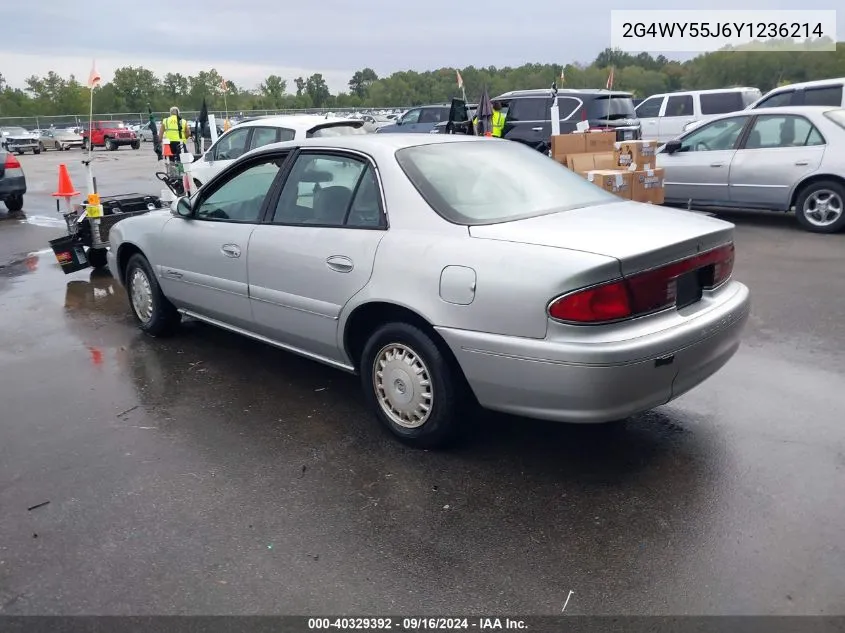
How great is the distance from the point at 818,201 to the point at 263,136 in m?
7.49

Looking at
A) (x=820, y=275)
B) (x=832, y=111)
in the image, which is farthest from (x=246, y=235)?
(x=832, y=111)

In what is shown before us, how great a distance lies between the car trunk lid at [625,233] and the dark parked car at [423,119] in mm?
16465

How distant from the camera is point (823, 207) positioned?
9.30 meters

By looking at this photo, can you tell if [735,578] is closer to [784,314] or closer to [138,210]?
[784,314]

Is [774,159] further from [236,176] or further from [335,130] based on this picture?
[236,176]

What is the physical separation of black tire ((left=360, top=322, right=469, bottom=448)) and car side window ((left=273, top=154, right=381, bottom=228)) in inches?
25.2

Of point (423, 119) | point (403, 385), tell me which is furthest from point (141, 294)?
point (423, 119)

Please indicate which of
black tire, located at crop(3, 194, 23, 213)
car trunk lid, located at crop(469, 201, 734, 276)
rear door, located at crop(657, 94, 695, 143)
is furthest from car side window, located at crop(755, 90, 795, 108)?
black tire, located at crop(3, 194, 23, 213)

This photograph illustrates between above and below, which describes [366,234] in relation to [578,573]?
above

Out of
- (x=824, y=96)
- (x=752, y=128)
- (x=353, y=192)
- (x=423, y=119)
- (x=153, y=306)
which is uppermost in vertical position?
(x=423, y=119)

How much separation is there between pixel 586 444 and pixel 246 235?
2.44 metres

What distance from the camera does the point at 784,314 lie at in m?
6.10

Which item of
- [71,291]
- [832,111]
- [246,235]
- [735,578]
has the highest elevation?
[832,111]

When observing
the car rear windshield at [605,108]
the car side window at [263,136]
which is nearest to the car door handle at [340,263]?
the car side window at [263,136]
